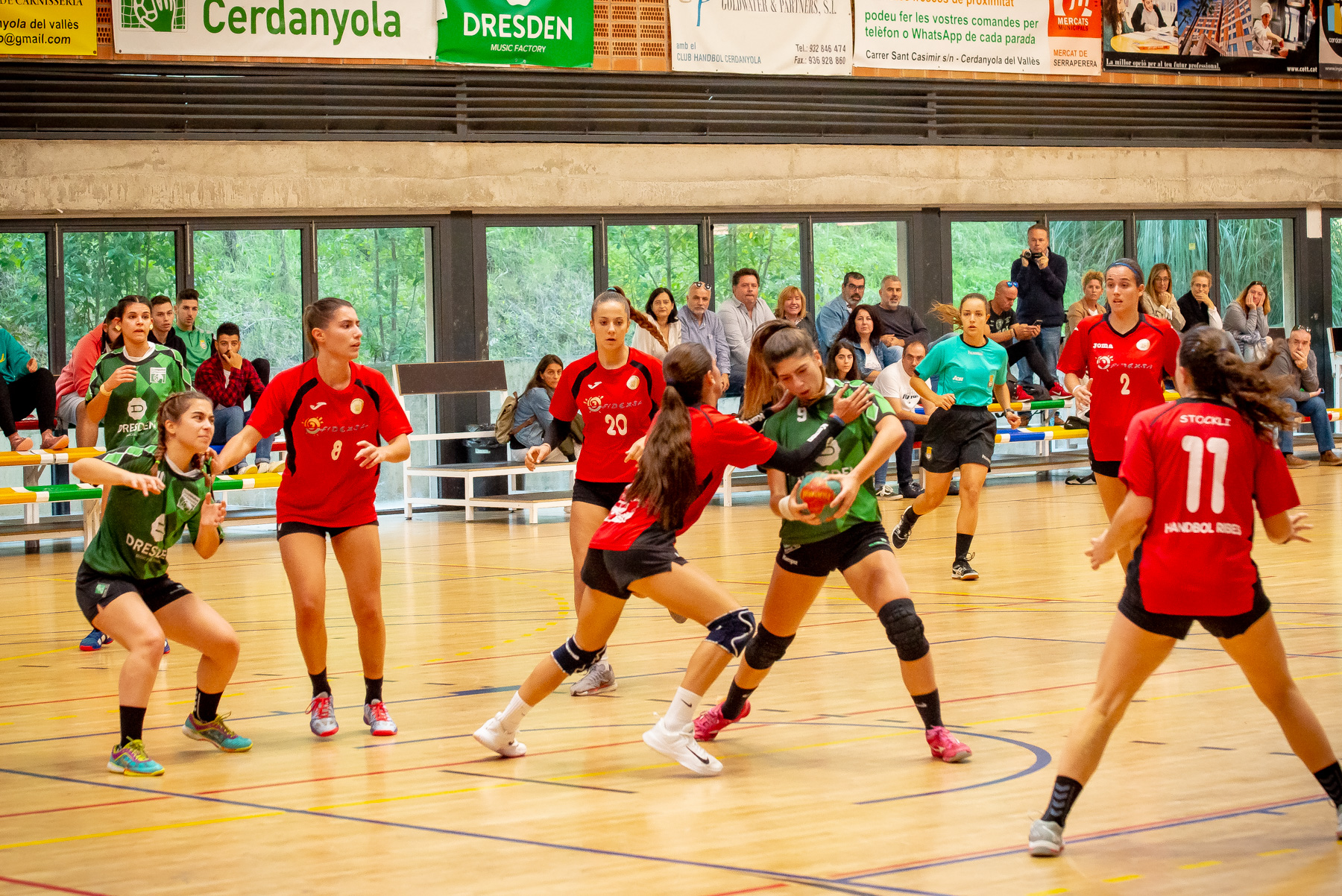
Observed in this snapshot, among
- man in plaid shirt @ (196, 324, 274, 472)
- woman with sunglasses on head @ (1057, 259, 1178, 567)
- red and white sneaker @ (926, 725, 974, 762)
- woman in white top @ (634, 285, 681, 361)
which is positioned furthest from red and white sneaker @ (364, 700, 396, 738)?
man in plaid shirt @ (196, 324, 274, 472)

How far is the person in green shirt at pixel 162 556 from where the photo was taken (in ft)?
19.1

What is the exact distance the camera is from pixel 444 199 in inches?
667

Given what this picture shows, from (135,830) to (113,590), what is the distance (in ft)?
4.06

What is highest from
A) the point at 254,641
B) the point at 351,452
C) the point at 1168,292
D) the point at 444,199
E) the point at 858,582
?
the point at 444,199

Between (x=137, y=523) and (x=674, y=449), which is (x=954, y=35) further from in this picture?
(x=137, y=523)

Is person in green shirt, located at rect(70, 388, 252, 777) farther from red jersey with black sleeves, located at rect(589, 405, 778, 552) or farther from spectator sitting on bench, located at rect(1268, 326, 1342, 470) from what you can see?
spectator sitting on bench, located at rect(1268, 326, 1342, 470)

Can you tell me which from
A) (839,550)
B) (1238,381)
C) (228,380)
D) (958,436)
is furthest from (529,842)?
(228,380)

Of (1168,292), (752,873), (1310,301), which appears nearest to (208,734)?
(752,873)

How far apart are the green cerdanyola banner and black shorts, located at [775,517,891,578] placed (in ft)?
39.8

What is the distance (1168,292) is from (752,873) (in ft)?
49.9

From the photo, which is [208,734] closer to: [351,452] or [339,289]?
[351,452]

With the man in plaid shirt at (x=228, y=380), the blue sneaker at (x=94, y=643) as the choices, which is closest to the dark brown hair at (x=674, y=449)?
the blue sneaker at (x=94, y=643)

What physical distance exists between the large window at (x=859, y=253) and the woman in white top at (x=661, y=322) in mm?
3393

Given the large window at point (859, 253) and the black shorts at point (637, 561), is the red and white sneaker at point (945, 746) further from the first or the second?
the large window at point (859, 253)
